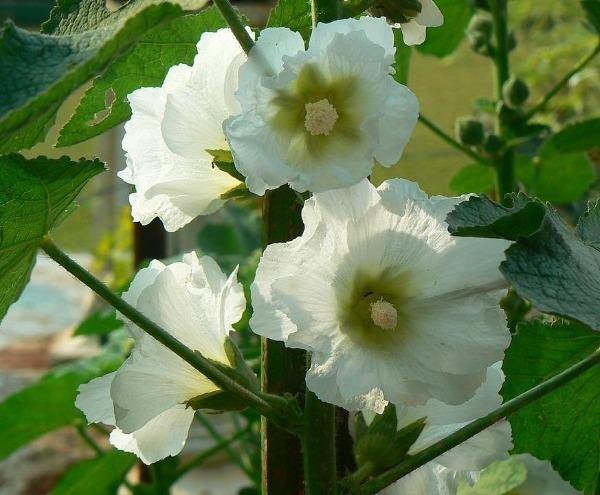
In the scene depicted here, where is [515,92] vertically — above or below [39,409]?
above

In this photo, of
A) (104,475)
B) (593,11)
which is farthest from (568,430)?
(104,475)

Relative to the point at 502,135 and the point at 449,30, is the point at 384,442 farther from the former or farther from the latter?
the point at 449,30

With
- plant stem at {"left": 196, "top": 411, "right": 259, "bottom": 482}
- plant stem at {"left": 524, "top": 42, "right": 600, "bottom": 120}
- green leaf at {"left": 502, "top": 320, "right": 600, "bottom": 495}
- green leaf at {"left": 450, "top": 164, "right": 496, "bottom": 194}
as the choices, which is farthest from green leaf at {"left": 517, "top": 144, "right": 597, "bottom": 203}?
green leaf at {"left": 502, "top": 320, "right": 600, "bottom": 495}

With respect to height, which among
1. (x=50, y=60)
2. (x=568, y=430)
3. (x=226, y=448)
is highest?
(x=50, y=60)

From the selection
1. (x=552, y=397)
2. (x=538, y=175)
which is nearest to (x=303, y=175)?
(x=552, y=397)

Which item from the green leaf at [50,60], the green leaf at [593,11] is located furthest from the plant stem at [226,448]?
the green leaf at [50,60]

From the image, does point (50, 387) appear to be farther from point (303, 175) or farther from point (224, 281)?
point (303, 175)
